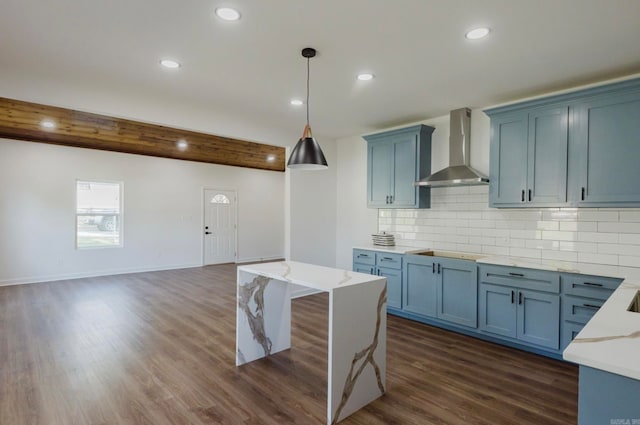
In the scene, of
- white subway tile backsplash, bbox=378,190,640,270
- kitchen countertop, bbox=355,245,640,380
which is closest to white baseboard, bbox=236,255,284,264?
white subway tile backsplash, bbox=378,190,640,270

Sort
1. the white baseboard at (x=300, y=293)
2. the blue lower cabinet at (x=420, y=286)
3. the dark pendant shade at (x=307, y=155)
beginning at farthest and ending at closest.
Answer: the white baseboard at (x=300, y=293)
the blue lower cabinet at (x=420, y=286)
the dark pendant shade at (x=307, y=155)

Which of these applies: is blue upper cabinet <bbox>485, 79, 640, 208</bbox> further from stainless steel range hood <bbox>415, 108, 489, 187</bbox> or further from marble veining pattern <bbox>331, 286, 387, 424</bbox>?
marble veining pattern <bbox>331, 286, 387, 424</bbox>

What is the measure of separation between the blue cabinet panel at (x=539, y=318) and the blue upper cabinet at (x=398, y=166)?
1.75 meters

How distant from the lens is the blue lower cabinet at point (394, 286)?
4.64 metres

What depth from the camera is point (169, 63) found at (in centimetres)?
310

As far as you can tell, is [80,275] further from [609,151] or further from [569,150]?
[609,151]

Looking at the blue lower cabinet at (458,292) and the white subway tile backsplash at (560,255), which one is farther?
the blue lower cabinet at (458,292)

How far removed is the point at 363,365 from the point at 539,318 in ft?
6.62

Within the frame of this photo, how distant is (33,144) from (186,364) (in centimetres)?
626

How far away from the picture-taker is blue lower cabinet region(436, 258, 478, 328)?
12.8ft

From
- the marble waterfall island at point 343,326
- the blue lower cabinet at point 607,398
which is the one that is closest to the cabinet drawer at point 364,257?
the marble waterfall island at point 343,326

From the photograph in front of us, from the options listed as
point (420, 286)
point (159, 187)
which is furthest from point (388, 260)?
point (159, 187)

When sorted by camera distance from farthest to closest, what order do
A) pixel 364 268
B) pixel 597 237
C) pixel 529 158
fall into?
pixel 364 268 < pixel 529 158 < pixel 597 237

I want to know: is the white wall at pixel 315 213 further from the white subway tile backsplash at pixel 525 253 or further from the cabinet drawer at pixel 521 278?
the white subway tile backsplash at pixel 525 253
